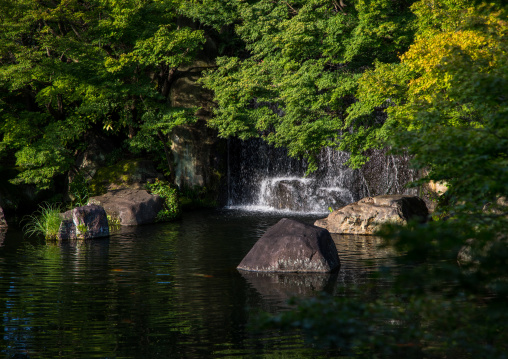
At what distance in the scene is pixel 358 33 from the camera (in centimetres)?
1872

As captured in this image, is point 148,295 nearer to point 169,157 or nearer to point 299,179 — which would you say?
Result: point 299,179

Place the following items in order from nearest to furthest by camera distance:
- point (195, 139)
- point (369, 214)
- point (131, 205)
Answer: point (369, 214) < point (131, 205) < point (195, 139)

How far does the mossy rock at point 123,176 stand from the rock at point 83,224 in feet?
21.6

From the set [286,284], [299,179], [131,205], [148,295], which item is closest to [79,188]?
[131,205]

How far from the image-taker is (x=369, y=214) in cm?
1744

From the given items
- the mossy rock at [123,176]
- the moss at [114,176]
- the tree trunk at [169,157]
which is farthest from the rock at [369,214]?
the tree trunk at [169,157]

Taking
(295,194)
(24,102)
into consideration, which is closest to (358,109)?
(295,194)

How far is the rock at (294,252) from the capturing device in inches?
474

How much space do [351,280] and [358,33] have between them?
10653 mm

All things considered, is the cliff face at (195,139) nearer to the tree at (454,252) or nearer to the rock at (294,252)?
the rock at (294,252)

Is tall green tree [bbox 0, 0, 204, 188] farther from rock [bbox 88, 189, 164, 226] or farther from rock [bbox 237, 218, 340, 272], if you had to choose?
rock [bbox 237, 218, 340, 272]

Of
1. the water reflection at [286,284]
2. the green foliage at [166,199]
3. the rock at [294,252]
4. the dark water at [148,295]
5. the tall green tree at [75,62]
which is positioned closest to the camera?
the dark water at [148,295]

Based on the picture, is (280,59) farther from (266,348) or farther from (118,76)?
(266,348)

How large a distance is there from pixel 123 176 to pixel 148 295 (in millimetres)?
15381
